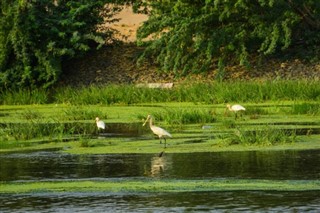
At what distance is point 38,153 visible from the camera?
1964 cm

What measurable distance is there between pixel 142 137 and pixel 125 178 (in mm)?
5643

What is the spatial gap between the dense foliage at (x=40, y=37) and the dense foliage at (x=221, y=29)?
2220mm

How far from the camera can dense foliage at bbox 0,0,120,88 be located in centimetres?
3372

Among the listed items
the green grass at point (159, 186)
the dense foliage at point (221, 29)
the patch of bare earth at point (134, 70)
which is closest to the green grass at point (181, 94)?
the dense foliage at point (221, 29)

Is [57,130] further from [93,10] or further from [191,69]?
[93,10]

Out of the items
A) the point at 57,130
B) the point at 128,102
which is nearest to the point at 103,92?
the point at 128,102

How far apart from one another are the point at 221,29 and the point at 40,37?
579cm

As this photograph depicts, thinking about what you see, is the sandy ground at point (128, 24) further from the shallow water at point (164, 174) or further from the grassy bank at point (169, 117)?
the shallow water at point (164, 174)

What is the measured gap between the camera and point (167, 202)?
46.6 feet

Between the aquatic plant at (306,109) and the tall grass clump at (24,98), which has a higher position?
the tall grass clump at (24,98)

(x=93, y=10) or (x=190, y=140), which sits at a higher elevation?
(x=93, y=10)

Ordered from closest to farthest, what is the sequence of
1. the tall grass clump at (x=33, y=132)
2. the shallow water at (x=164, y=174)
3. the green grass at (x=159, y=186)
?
the shallow water at (x=164, y=174), the green grass at (x=159, y=186), the tall grass clump at (x=33, y=132)

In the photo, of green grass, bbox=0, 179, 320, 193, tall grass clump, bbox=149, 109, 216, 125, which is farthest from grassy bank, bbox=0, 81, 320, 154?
green grass, bbox=0, 179, 320, 193

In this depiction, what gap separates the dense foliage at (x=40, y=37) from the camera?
33.7m
